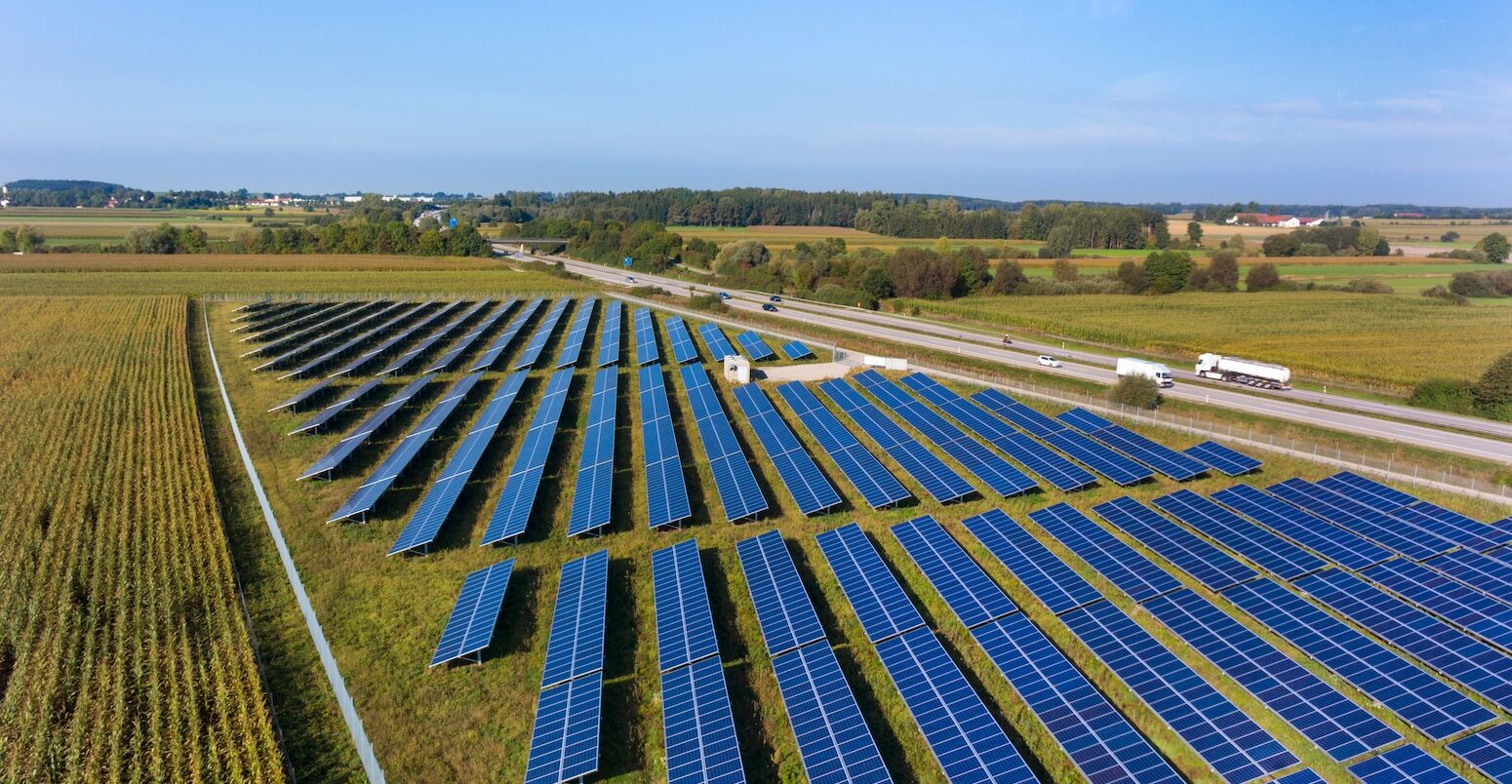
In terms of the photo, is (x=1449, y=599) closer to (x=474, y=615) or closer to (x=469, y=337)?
(x=474, y=615)

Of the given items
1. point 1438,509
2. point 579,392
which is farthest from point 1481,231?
point 579,392

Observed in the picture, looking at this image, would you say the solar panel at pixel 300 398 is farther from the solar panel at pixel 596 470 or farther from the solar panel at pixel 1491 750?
the solar panel at pixel 1491 750

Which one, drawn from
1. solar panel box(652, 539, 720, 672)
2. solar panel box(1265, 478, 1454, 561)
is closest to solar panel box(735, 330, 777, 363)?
solar panel box(652, 539, 720, 672)

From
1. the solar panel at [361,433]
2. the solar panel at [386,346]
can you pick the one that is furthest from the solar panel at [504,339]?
the solar panel at [386,346]

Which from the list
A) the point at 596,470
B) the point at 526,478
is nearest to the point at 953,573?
the point at 596,470

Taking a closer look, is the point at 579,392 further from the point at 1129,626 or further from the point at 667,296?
the point at 667,296

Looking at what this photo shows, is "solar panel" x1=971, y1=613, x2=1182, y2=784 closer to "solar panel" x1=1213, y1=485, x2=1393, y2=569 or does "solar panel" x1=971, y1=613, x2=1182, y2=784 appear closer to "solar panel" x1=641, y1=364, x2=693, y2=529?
"solar panel" x1=1213, y1=485, x2=1393, y2=569
